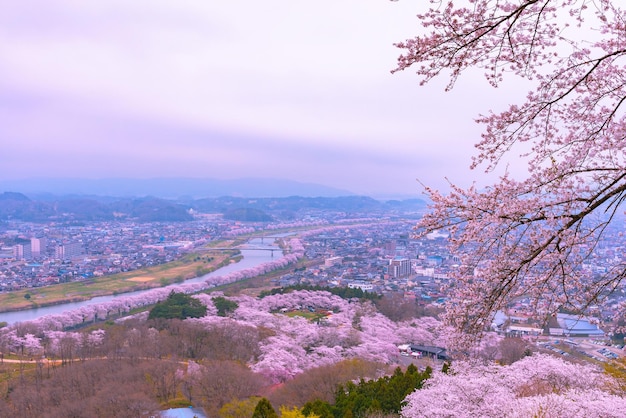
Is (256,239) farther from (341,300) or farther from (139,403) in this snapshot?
(139,403)

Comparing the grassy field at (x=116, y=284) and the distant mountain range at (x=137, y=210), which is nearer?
the grassy field at (x=116, y=284)

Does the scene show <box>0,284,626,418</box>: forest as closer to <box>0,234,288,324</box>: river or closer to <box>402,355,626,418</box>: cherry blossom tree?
<box>402,355,626,418</box>: cherry blossom tree

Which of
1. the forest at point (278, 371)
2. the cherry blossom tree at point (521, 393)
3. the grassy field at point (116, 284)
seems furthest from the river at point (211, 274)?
the cherry blossom tree at point (521, 393)

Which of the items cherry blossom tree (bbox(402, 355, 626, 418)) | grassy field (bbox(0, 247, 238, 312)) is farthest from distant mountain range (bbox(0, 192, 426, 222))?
cherry blossom tree (bbox(402, 355, 626, 418))

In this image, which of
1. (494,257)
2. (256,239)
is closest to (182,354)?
(494,257)

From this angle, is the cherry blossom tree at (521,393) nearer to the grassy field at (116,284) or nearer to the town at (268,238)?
the town at (268,238)

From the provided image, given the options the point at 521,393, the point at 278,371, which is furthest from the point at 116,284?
the point at 521,393
